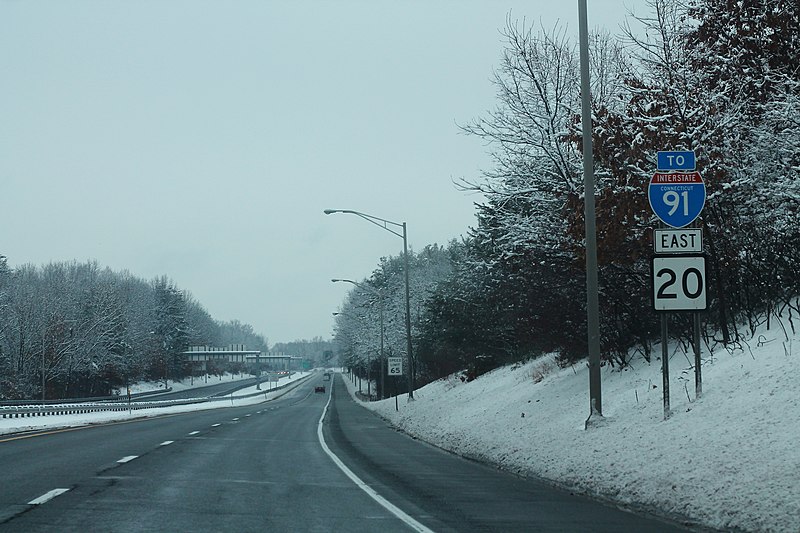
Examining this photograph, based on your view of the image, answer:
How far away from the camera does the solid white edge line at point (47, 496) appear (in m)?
11.7

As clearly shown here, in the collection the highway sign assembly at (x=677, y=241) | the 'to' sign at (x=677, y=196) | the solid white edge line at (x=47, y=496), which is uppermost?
the 'to' sign at (x=677, y=196)

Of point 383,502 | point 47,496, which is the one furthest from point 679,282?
point 47,496

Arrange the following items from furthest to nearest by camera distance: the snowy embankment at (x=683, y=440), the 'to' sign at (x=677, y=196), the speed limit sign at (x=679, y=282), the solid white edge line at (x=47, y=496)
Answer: the 'to' sign at (x=677, y=196) < the speed limit sign at (x=679, y=282) < the solid white edge line at (x=47, y=496) < the snowy embankment at (x=683, y=440)

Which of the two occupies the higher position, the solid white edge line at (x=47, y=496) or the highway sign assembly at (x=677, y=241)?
the highway sign assembly at (x=677, y=241)

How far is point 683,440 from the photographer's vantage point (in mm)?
13766

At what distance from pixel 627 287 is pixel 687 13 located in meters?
6.45

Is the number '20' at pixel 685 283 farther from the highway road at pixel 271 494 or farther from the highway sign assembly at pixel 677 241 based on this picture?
the highway road at pixel 271 494

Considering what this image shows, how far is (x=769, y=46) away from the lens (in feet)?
63.2

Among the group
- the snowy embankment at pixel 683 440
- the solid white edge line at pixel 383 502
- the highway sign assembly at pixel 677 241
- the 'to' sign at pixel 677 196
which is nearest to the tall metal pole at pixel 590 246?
the snowy embankment at pixel 683 440

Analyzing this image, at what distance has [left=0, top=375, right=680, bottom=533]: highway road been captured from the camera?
1055 centimetres

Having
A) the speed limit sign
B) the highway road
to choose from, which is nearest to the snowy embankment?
the highway road

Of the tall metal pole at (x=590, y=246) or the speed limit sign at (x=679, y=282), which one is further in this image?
the tall metal pole at (x=590, y=246)

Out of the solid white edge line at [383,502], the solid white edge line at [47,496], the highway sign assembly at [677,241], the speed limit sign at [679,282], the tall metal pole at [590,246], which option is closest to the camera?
the solid white edge line at [383,502]

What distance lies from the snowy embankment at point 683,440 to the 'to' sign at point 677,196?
268cm
